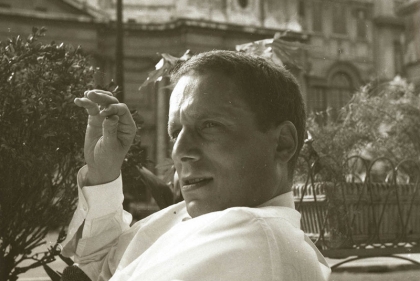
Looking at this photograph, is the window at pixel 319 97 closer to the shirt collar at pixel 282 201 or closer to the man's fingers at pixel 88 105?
the man's fingers at pixel 88 105

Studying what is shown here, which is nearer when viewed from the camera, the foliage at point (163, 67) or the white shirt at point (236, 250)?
the white shirt at point (236, 250)

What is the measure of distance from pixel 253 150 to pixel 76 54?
1643 mm

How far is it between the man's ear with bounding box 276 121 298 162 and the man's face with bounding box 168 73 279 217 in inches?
0.9

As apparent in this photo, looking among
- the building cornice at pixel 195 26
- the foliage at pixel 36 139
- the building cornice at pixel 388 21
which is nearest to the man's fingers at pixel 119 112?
the foliage at pixel 36 139

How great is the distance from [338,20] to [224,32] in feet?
17.3

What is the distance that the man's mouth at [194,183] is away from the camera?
1.17 meters

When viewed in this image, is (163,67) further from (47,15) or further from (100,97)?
(47,15)

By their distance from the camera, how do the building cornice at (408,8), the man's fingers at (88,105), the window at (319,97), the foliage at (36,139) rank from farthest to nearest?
the window at (319,97)
the building cornice at (408,8)
the foliage at (36,139)
the man's fingers at (88,105)

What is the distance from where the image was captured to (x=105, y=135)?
1.44m

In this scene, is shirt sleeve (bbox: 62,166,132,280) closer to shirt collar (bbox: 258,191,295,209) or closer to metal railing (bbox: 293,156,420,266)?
shirt collar (bbox: 258,191,295,209)

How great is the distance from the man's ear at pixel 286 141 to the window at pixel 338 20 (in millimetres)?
20733

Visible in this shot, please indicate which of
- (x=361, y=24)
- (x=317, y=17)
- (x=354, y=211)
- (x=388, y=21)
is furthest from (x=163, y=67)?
(x=388, y=21)

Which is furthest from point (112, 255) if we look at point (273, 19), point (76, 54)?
point (273, 19)

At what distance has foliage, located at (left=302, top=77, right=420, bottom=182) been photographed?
3.63 metres
